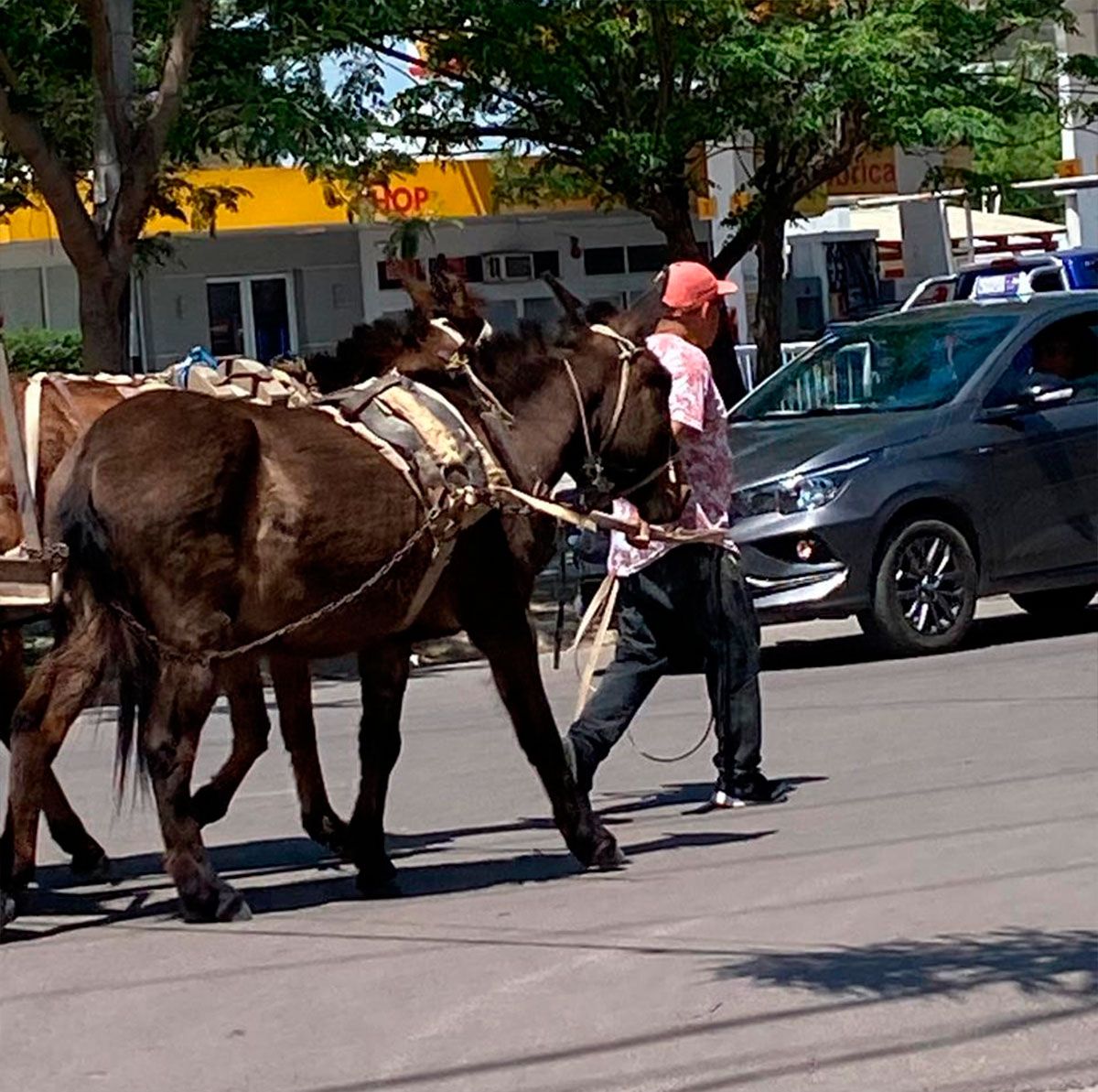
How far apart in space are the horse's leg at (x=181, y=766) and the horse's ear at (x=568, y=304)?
6.22 ft

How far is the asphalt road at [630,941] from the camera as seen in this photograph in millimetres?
6367

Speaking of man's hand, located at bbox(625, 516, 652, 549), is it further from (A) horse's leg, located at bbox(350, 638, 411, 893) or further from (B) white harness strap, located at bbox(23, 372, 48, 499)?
(B) white harness strap, located at bbox(23, 372, 48, 499)

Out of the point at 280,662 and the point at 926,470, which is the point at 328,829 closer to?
the point at 280,662

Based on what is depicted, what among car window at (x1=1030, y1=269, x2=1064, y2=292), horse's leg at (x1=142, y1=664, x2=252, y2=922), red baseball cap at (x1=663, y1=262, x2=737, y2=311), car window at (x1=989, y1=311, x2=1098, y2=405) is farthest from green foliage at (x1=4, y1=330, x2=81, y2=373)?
horse's leg at (x1=142, y1=664, x2=252, y2=922)

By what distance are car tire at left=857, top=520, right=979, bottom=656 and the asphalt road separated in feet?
7.37

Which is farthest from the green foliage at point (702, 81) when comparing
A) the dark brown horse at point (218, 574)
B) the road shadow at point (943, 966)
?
the road shadow at point (943, 966)

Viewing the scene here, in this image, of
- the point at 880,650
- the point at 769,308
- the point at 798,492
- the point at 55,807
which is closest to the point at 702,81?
the point at 769,308

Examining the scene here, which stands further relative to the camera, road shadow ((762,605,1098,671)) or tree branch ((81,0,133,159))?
tree branch ((81,0,133,159))

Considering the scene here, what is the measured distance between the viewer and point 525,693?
870cm

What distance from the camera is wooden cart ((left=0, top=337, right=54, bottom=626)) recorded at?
8.00 metres

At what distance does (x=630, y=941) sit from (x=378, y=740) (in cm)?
144

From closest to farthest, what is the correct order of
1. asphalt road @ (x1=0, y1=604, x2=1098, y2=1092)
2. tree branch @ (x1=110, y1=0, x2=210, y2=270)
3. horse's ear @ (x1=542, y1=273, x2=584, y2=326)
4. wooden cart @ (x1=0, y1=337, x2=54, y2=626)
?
asphalt road @ (x1=0, y1=604, x2=1098, y2=1092) < wooden cart @ (x1=0, y1=337, x2=54, y2=626) < horse's ear @ (x1=542, y1=273, x2=584, y2=326) < tree branch @ (x1=110, y1=0, x2=210, y2=270)

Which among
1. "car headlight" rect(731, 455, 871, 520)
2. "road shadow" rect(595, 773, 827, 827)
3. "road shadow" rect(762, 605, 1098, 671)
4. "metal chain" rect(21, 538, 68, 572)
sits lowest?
"road shadow" rect(595, 773, 827, 827)

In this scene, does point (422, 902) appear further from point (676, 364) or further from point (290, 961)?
point (676, 364)
